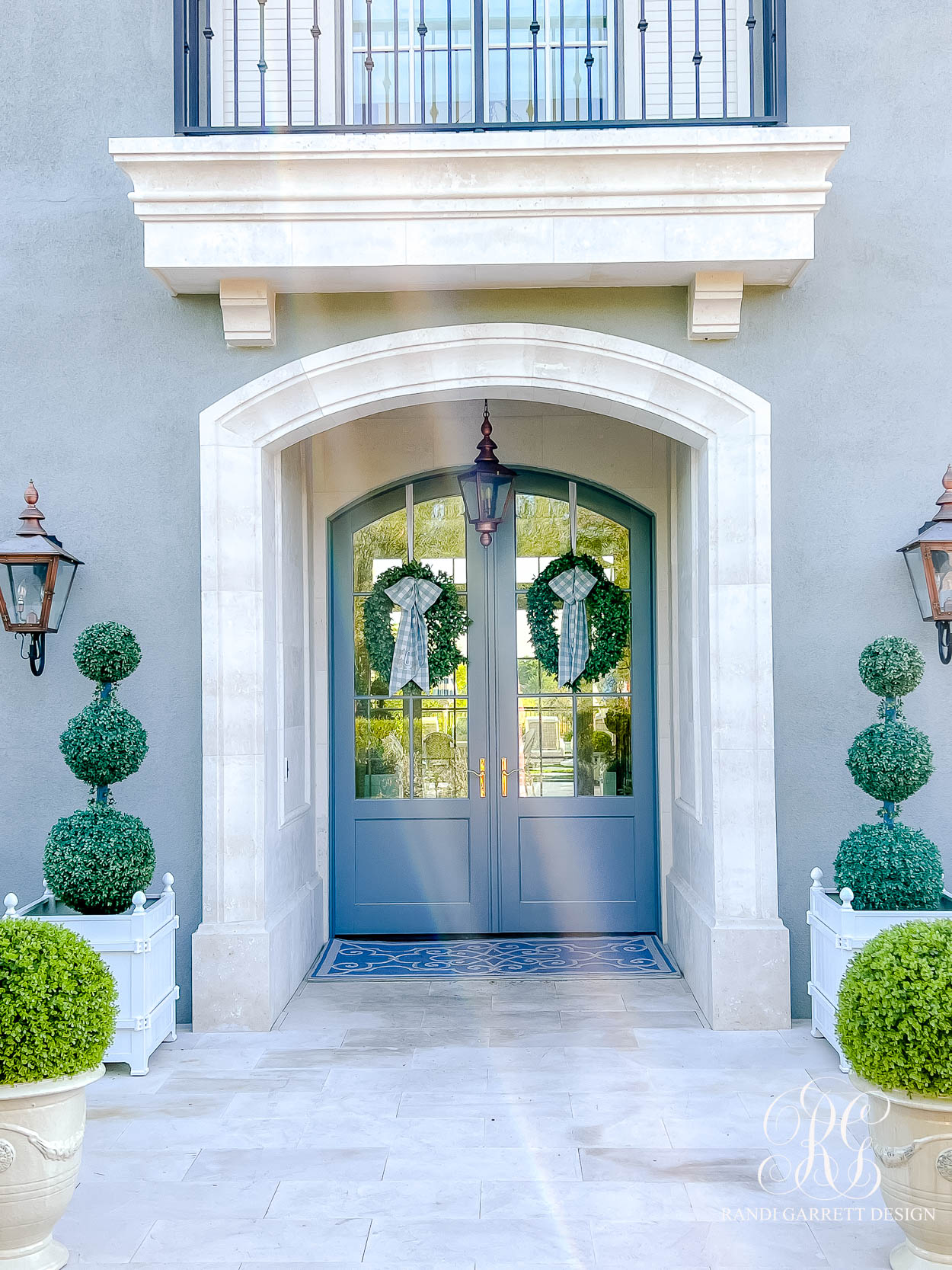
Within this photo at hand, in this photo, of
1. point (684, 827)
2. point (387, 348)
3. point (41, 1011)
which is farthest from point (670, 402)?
point (41, 1011)

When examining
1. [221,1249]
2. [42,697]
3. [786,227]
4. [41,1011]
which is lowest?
[221,1249]

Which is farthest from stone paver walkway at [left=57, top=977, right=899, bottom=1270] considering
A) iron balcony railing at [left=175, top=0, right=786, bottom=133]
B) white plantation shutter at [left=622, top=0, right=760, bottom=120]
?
white plantation shutter at [left=622, top=0, right=760, bottom=120]

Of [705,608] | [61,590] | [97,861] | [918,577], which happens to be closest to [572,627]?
[705,608]

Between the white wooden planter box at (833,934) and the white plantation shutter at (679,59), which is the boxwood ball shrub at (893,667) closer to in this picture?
the white wooden planter box at (833,934)

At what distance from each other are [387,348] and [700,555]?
1.76 meters

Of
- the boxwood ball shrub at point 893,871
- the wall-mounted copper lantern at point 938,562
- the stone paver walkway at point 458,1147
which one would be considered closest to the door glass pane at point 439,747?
the stone paver walkway at point 458,1147

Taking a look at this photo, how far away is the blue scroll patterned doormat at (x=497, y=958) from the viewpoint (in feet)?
19.0

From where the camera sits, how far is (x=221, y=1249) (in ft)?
9.82

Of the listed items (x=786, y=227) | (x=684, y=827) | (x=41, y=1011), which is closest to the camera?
(x=41, y=1011)

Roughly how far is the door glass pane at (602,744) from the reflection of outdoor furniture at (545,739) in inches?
4.9

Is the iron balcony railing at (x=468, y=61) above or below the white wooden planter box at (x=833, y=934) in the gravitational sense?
above

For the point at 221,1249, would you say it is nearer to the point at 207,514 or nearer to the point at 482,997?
the point at 482,997

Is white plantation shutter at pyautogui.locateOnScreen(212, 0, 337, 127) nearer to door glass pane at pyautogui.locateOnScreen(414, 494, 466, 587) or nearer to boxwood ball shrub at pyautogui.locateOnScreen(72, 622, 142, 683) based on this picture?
door glass pane at pyautogui.locateOnScreen(414, 494, 466, 587)

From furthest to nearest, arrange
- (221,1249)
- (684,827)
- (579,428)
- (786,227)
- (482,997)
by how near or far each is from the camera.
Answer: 1. (579,428)
2. (684,827)
3. (482,997)
4. (786,227)
5. (221,1249)
